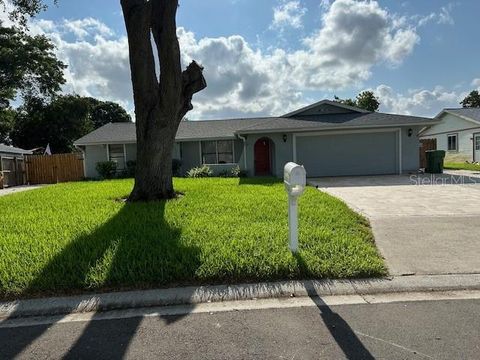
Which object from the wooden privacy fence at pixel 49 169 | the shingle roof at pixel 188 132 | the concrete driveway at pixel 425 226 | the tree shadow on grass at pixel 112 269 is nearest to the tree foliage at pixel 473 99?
the shingle roof at pixel 188 132

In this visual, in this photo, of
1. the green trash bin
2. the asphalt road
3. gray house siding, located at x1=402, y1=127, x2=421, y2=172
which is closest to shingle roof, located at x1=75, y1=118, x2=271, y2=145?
gray house siding, located at x1=402, y1=127, x2=421, y2=172

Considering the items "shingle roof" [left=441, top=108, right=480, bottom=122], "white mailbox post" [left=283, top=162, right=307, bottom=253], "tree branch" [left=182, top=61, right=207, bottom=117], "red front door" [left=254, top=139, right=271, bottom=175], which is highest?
"shingle roof" [left=441, top=108, right=480, bottom=122]

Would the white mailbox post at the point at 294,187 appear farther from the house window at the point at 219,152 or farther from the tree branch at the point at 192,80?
the house window at the point at 219,152

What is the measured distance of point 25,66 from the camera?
28906 millimetres

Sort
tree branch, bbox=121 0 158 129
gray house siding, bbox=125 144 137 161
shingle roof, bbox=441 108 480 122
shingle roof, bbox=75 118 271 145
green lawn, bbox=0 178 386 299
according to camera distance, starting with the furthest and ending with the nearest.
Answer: shingle roof, bbox=441 108 480 122 → gray house siding, bbox=125 144 137 161 → shingle roof, bbox=75 118 271 145 → tree branch, bbox=121 0 158 129 → green lawn, bbox=0 178 386 299

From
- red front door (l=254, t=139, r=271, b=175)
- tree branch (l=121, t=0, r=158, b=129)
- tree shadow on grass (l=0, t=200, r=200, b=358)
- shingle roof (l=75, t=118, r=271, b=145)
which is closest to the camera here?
tree shadow on grass (l=0, t=200, r=200, b=358)

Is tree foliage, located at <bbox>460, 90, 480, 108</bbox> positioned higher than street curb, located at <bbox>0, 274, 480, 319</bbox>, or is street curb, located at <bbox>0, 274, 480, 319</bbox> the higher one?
tree foliage, located at <bbox>460, 90, 480, 108</bbox>

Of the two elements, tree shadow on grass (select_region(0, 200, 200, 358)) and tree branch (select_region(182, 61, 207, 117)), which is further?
tree branch (select_region(182, 61, 207, 117))

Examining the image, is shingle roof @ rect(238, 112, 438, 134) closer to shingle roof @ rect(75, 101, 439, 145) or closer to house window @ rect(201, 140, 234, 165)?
shingle roof @ rect(75, 101, 439, 145)

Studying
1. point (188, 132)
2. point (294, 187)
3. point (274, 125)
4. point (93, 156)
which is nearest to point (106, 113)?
point (93, 156)

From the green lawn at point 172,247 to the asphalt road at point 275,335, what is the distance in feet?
2.56

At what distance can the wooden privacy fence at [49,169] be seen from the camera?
22.5 m

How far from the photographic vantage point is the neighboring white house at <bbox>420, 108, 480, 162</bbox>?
2612 cm

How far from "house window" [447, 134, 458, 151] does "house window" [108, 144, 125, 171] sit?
80.9ft
